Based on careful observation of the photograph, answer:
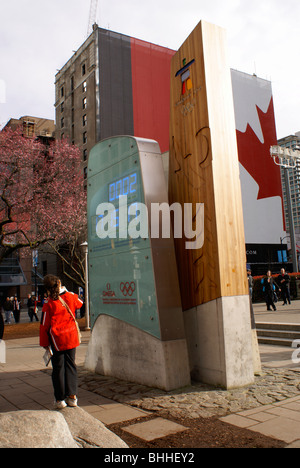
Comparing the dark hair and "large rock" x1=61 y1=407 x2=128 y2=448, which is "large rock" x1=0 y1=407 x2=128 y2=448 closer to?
"large rock" x1=61 y1=407 x2=128 y2=448

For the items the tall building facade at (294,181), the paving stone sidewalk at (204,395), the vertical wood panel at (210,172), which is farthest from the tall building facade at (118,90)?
the paving stone sidewalk at (204,395)

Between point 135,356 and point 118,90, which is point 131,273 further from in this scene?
point 118,90

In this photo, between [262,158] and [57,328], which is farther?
[262,158]

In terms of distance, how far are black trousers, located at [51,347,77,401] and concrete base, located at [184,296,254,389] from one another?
2.01m

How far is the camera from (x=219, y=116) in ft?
20.5

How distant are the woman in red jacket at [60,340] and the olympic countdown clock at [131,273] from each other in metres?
1.32

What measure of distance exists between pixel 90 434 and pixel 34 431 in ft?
2.98

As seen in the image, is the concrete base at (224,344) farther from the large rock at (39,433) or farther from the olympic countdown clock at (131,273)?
the large rock at (39,433)

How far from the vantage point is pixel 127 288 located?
6695mm

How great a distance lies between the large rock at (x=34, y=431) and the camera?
2.74 metres

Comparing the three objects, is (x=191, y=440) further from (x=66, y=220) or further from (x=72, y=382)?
(x=66, y=220)

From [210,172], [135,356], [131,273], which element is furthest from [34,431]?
[210,172]
